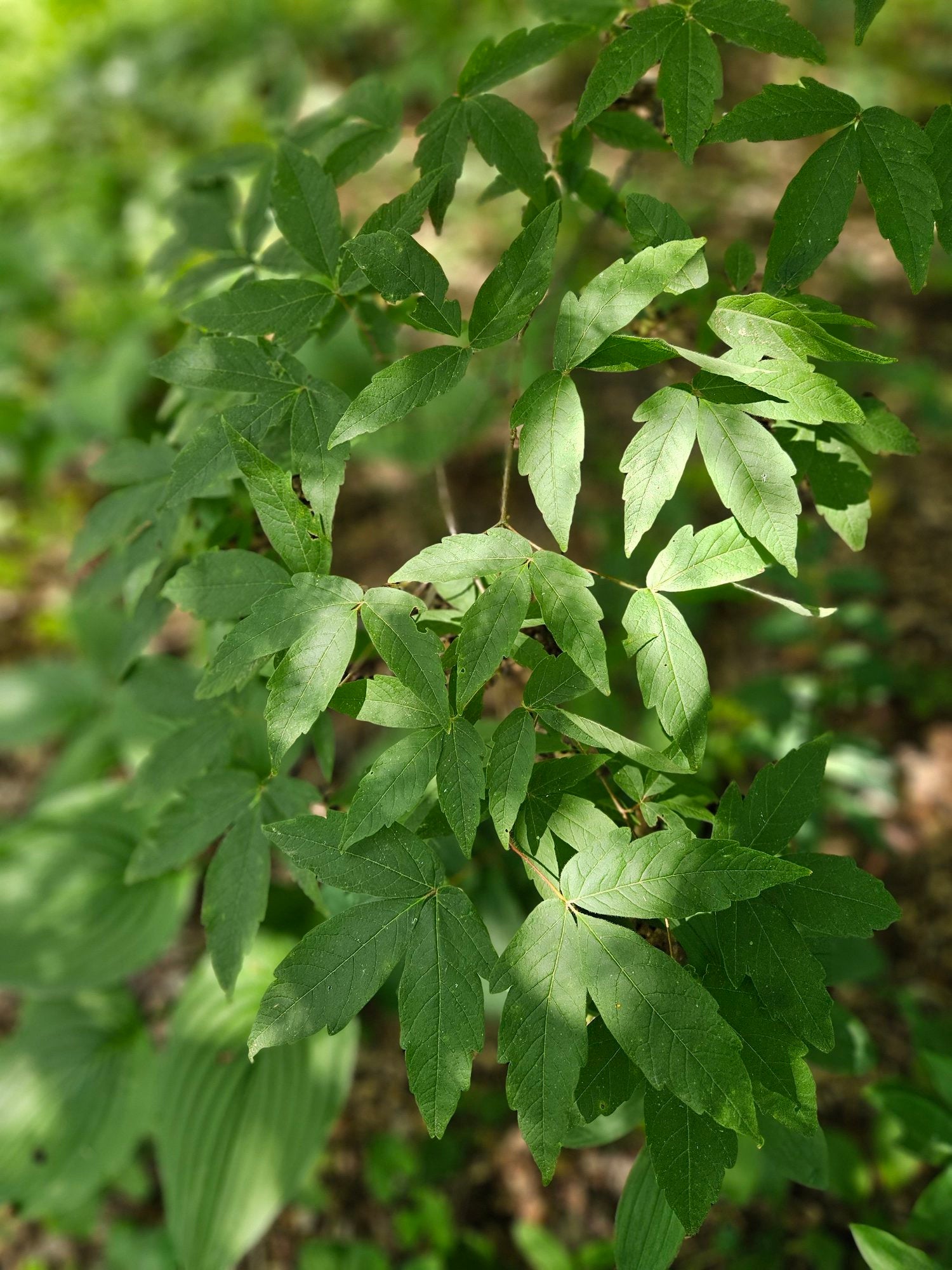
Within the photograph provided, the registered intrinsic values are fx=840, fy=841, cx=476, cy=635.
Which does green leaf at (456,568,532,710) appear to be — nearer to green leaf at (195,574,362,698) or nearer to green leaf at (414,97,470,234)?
green leaf at (195,574,362,698)

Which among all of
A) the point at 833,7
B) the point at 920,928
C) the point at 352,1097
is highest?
the point at 833,7

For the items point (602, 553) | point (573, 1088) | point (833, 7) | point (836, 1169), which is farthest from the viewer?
point (833, 7)

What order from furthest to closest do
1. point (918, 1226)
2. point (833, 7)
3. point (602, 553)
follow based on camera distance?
point (833, 7) < point (602, 553) < point (918, 1226)

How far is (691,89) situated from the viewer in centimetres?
107

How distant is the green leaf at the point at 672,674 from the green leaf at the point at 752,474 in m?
0.15

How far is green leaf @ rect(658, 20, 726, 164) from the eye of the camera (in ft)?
3.48

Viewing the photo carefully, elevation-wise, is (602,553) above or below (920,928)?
above

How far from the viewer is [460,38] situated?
190 inches

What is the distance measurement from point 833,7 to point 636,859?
5659 millimetres

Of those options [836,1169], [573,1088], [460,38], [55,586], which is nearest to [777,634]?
[836,1169]

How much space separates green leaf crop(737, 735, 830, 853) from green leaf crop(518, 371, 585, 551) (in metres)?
0.41

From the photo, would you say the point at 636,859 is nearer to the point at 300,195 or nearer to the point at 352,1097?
the point at 300,195

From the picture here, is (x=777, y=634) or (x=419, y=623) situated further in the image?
(x=777, y=634)

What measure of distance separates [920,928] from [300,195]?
8.41 feet
